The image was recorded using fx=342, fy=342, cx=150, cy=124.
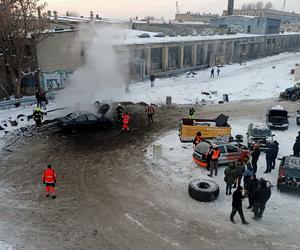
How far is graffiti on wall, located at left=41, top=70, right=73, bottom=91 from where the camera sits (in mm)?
28952

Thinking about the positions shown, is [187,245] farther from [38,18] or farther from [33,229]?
[38,18]

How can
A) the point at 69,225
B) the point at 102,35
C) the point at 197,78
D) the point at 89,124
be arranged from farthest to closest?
the point at 197,78 < the point at 102,35 < the point at 89,124 < the point at 69,225

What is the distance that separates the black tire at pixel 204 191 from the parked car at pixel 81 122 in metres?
9.06

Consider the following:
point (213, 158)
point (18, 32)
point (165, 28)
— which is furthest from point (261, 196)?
point (165, 28)

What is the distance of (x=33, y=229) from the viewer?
11281 millimetres

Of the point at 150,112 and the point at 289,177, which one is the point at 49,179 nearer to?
the point at 289,177

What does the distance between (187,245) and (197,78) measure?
31596 millimetres

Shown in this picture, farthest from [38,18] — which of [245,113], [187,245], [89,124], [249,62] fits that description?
[249,62]

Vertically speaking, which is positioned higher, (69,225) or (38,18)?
(38,18)

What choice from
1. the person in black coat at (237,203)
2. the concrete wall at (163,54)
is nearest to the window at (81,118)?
the concrete wall at (163,54)

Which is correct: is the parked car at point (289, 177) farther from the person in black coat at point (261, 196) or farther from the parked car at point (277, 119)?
the parked car at point (277, 119)

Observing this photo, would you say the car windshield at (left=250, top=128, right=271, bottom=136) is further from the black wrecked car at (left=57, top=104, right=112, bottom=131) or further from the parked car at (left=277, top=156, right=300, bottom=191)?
the black wrecked car at (left=57, top=104, right=112, bottom=131)

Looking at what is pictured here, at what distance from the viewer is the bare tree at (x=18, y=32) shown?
2347 centimetres

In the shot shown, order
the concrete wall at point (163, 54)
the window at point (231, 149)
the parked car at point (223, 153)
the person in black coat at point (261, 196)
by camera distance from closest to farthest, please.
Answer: the person in black coat at point (261, 196) < the parked car at point (223, 153) < the window at point (231, 149) < the concrete wall at point (163, 54)
